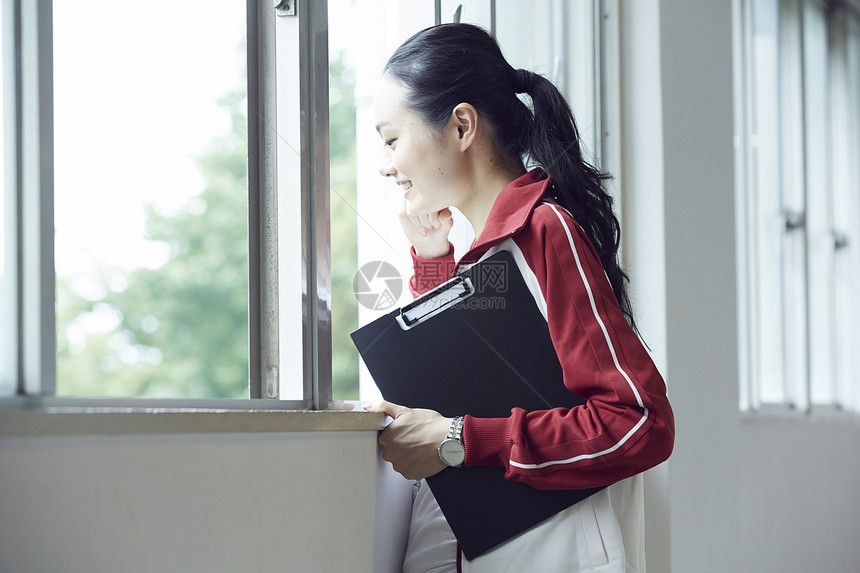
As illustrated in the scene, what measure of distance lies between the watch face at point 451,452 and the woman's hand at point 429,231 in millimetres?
371

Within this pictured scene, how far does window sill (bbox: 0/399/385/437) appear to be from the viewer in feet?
1.45

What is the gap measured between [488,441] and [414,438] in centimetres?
8

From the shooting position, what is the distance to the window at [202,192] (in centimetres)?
58

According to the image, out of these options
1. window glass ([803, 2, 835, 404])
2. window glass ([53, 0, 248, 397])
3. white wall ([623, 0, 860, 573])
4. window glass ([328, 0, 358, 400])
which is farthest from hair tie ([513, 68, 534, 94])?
window glass ([803, 2, 835, 404])

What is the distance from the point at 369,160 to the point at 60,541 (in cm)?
69

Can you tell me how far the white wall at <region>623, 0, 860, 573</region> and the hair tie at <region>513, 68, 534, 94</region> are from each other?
2.64 ft

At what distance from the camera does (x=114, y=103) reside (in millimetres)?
764

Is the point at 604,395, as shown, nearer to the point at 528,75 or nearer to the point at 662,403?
the point at 662,403

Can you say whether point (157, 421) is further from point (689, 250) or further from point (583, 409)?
point (689, 250)

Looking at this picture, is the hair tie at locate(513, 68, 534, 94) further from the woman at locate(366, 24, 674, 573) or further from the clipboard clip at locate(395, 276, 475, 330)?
the clipboard clip at locate(395, 276, 475, 330)

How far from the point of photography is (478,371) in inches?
35.4

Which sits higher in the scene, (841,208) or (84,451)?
(841,208)

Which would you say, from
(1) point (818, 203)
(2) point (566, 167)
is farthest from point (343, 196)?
(1) point (818, 203)

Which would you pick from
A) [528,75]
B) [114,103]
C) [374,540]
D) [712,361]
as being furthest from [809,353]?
[114,103]
